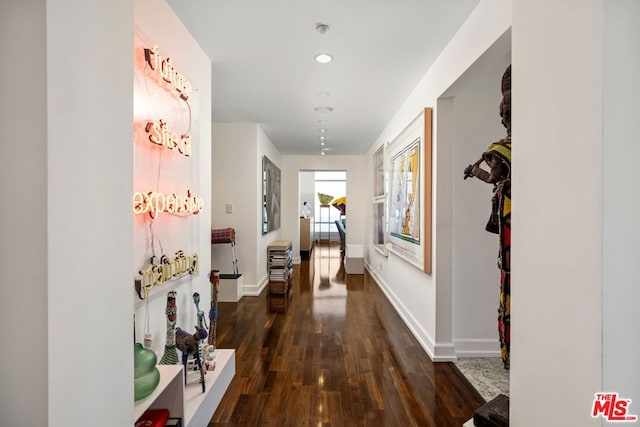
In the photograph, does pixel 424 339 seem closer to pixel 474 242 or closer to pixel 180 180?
pixel 474 242

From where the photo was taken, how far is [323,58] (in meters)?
2.66

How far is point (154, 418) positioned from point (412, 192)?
2846 millimetres

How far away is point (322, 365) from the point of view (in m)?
2.65

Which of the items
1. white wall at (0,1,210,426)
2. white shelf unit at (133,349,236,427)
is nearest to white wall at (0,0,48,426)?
white wall at (0,1,210,426)

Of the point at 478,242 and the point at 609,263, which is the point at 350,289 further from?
the point at 609,263

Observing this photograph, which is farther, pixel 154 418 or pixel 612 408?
pixel 154 418

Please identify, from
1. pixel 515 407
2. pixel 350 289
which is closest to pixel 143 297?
pixel 515 407

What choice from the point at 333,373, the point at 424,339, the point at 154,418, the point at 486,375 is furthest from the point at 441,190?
the point at 154,418

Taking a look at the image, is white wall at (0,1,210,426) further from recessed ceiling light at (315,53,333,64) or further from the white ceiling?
recessed ceiling light at (315,53,333,64)

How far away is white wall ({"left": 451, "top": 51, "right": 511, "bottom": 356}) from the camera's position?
9.38 ft

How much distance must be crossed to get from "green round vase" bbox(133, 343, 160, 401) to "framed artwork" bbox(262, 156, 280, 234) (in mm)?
3881

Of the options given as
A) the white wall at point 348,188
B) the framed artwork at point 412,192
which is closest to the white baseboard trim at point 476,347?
→ the framed artwork at point 412,192

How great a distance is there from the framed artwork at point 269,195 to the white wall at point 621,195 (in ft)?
15.3

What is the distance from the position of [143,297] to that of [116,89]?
109cm
